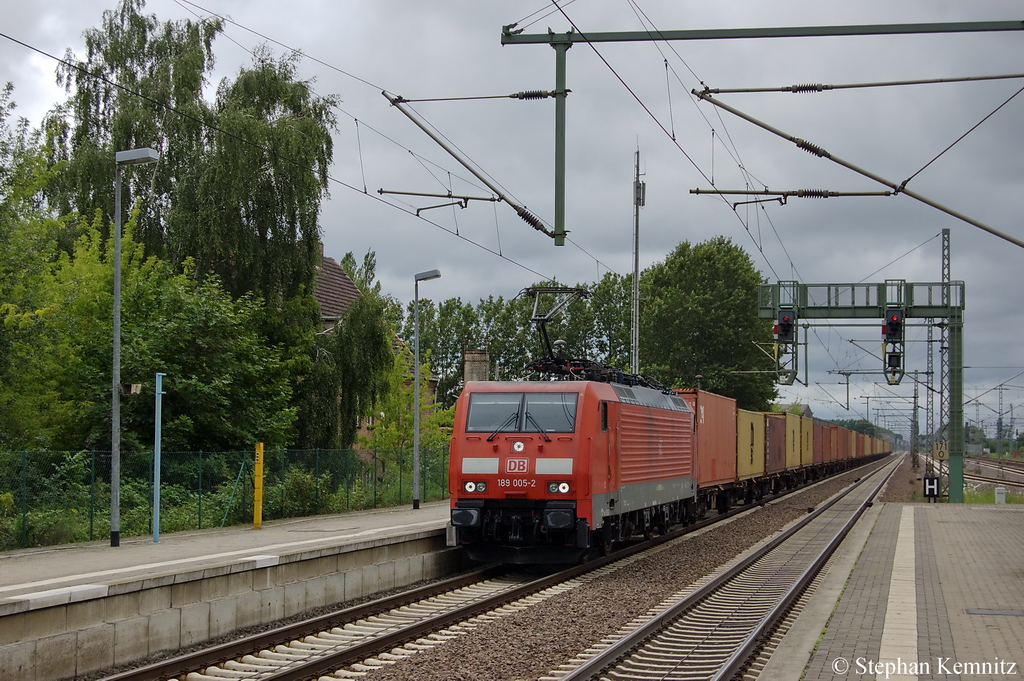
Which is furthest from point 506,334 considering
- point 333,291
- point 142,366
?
point 142,366

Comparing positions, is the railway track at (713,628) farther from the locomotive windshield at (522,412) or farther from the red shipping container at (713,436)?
the red shipping container at (713,436)

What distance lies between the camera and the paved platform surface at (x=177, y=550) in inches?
498

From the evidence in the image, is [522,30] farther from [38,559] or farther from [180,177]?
[180,177]

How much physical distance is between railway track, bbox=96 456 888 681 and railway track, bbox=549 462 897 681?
191 cm

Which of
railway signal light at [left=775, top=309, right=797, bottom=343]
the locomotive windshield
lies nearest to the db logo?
the locomotive windshield

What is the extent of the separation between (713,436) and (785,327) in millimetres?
5056

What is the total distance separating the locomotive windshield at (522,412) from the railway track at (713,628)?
314 cm

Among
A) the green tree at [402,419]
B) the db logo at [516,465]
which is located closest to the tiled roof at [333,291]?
the green tree at [402,419]

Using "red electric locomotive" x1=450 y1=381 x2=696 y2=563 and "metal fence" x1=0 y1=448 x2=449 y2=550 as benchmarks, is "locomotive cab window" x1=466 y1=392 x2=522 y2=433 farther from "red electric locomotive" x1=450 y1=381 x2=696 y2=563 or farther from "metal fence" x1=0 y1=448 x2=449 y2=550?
"metal fence" x1=0 y1=448 x2=449 y2=550

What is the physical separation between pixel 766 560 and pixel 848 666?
31.8 feet

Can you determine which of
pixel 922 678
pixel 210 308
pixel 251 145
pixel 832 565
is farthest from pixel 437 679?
pixel 251 145

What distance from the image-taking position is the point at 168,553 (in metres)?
15.9

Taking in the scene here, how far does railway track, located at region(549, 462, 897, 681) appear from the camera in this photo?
9.44m

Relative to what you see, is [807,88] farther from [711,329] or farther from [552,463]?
[711,329]
